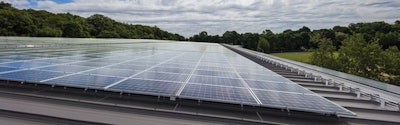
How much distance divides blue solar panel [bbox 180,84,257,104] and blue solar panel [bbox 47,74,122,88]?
2292mm

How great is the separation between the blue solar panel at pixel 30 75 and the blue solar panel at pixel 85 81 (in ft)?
1.60

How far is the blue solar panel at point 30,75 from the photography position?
637 cm

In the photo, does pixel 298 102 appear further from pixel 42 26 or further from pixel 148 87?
pixel 42 26

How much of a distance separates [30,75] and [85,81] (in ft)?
6.15

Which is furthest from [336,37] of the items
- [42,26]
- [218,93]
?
[218,93]

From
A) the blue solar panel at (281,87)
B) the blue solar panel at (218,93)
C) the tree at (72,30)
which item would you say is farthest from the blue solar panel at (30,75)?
the tree at (72,30)

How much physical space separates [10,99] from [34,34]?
57257 mm

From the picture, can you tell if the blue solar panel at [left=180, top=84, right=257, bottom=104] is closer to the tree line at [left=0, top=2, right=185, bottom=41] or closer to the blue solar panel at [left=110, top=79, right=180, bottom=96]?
the blue solar panel at [left=110, top=79, right=180, bottom=96]

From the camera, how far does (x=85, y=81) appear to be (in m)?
6.45

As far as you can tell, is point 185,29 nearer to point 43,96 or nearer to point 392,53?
point 392,53

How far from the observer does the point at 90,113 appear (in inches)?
202

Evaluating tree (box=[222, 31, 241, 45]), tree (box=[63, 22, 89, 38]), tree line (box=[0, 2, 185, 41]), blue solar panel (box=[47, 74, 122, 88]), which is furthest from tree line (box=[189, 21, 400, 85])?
tree (box=[63, 22, 89, 38])

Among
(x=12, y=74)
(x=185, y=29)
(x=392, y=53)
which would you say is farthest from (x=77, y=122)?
(x=185, y=29)

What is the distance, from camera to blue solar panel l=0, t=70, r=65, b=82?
6.37 m
